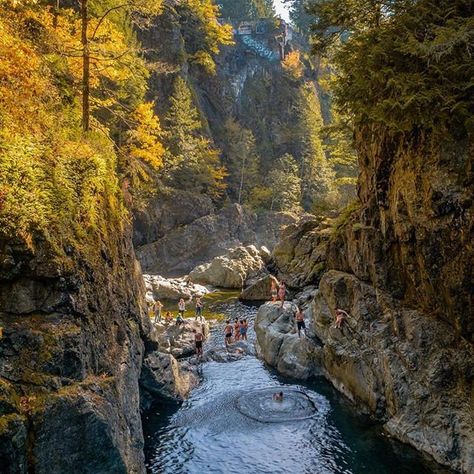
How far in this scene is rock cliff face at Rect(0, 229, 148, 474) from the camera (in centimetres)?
1056

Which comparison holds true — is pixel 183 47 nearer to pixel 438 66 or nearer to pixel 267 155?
pixel 267 155

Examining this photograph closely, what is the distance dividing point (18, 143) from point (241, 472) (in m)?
13.0

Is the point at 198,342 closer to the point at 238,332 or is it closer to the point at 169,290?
the point at 238,332

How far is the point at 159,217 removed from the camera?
195 feet

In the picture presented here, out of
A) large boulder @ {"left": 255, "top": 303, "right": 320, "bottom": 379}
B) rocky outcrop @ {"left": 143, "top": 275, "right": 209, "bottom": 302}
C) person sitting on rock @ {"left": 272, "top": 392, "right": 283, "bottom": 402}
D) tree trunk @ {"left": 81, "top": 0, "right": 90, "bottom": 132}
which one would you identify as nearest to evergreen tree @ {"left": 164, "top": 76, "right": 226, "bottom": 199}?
rocky outcrop @ {"left": 143, "top": 275, "right": 209, "bottom": 302}

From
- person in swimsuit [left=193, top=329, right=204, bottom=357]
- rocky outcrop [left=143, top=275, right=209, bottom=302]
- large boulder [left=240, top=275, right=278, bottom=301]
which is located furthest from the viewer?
rocky outcrop [left=143, top=275, right=209, bottom=302]

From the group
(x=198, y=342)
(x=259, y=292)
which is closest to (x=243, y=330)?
(x=198, y=342)

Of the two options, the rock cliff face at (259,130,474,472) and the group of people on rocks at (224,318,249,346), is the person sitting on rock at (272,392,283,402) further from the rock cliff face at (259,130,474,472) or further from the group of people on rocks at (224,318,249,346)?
the group of people on rocks at (224,318,249,346)

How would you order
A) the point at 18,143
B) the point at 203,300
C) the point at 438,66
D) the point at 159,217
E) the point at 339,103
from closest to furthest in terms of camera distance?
the point at 18,143 < the point at 438,66 < the point at 339,103 < the point at 203,300 < the point at 159,217

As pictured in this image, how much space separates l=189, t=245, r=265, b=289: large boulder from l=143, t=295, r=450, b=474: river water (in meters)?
23.1

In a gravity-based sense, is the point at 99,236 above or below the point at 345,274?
above

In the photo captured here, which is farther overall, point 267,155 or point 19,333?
point 267,155

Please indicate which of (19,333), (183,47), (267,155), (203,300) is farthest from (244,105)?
(19,333)

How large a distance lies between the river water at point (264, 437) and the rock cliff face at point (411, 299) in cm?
104
